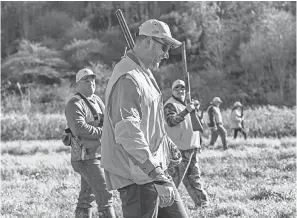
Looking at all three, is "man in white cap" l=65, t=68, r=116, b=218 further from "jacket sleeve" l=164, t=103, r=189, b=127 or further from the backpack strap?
"jacket sleeve" l=164, t=103, r=189, b=127

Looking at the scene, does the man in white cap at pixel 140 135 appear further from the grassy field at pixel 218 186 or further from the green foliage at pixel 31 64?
the green foliage at pixel 31 64

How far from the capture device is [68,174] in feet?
33.6

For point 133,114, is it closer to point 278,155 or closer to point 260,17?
point 278,155

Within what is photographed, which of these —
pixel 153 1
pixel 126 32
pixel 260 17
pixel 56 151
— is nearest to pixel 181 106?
pixel 126 32

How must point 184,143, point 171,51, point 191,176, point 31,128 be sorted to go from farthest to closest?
point 171,51 < point 31,128 < point 191,176 < point 184,143

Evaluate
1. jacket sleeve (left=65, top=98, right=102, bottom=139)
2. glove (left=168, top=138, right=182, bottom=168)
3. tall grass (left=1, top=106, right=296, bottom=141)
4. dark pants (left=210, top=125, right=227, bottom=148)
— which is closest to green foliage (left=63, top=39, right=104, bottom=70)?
tall grass (left=1, top=106, right=296, bottom=141)

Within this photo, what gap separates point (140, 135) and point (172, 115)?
3.57 metres

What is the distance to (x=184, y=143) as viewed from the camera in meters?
6.87

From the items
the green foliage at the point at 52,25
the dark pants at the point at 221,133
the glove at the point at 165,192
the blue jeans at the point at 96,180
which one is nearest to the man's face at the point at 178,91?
the blue jeans at the point at 96,180

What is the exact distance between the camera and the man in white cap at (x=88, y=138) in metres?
5.40

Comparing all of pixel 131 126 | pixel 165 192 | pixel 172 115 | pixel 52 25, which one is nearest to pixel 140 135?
pixel 131 126

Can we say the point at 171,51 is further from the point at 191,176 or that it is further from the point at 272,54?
the point at 191,176

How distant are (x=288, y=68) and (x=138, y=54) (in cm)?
5083

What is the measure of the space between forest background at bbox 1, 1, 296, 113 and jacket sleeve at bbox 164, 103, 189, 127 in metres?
33.2
